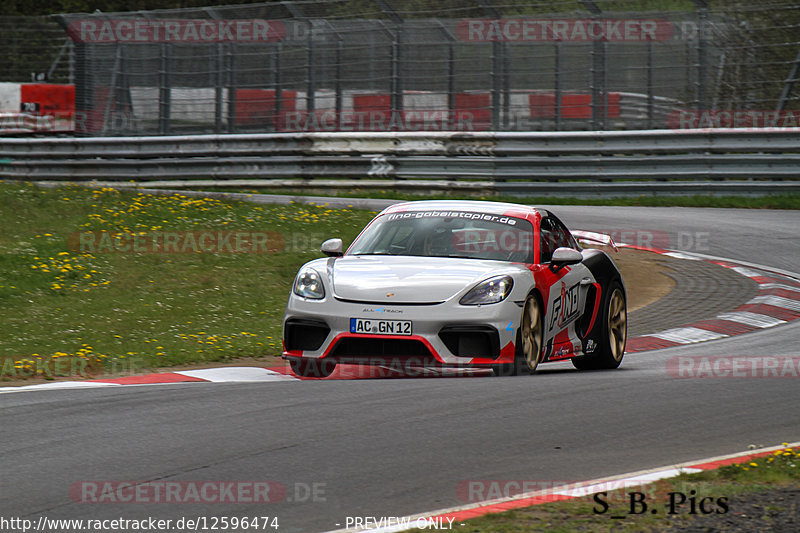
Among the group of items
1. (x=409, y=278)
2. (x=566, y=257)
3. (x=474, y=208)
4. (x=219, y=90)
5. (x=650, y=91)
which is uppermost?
(x=219, y=90)

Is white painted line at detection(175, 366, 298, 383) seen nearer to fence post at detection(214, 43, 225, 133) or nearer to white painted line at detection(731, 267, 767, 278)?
white painted line at detection(731, 267, 767, 278)

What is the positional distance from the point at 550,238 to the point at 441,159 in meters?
12.8

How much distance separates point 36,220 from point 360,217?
4.50 m

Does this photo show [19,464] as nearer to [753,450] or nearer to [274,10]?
[753,450]

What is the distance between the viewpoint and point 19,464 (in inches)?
206

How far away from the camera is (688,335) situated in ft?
35.0

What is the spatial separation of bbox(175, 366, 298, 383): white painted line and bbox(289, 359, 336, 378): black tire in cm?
40

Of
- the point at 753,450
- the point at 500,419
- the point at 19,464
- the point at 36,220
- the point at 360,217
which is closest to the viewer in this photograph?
the point at 19,464

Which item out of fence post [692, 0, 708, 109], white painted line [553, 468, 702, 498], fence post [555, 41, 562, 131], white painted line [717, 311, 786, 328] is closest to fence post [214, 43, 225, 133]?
fence post [555, 41, 562, 131]

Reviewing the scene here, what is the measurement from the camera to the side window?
27.7ft

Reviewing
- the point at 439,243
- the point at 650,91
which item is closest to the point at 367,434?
the point at 439,243

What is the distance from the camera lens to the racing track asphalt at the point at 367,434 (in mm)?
4858

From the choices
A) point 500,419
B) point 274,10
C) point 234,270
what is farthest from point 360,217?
point 500,419

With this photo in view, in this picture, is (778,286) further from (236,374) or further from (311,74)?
(311,74)
